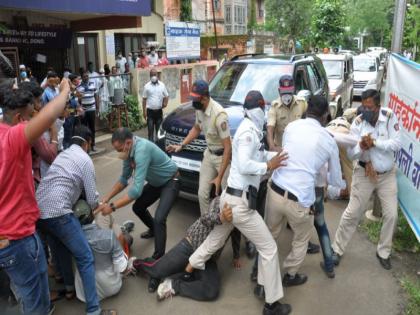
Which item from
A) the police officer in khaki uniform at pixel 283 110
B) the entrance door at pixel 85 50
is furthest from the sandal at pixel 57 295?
the entrance door at pixel 85 50

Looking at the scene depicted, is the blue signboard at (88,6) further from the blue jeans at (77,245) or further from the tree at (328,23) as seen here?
the tree at (328,23)

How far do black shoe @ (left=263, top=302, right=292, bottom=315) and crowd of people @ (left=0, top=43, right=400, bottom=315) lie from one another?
12mm

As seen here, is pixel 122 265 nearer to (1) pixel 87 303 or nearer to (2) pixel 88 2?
(1) pixel 87 303

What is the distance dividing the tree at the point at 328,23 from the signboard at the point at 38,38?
14.0 metres

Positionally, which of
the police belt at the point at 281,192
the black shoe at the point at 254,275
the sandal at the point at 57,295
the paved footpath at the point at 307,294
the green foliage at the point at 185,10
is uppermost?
the green foliage at the point at 185,10

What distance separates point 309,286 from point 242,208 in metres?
1.22

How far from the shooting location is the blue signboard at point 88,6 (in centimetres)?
785

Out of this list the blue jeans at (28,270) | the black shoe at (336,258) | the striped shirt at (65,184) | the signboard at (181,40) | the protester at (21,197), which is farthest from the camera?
the signboard at (181,40)

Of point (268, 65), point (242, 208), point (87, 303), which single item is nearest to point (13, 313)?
point (87, 303)

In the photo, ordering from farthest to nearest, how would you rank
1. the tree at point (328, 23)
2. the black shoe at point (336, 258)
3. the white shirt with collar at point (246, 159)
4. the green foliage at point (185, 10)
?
the tree at point (328, 23) → the green foliage at point (185, 10) → the black shoe at point (336, 258) → the white shirt with collar at point (246, 159)

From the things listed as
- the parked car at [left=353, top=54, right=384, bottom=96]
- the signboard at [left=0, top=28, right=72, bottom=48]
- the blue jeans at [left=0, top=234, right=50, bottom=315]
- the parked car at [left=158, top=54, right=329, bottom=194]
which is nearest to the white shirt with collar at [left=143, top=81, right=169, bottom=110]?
the parked car at [left=158, top=54, right=329, bottom=194]

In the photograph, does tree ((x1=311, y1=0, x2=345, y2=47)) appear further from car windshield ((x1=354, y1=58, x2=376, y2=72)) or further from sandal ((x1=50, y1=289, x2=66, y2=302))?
sandal ((x1=50, y1=289, x2=66, y2=302))

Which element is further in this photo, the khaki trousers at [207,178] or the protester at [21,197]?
the khaki trousers at [207,178]

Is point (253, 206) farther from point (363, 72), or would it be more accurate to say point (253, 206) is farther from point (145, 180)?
point (363, 72)
